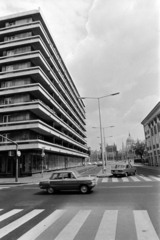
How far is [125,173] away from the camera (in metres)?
22.7

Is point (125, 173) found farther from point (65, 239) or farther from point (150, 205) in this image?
point (65, 239)

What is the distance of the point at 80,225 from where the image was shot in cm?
617

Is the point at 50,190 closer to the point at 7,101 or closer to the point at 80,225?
the point at 80,225

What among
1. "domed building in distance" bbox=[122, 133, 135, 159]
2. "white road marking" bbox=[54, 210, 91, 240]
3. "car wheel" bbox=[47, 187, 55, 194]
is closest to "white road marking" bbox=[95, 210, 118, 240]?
"white road marking" bbox=[54, 210, 91, 240]

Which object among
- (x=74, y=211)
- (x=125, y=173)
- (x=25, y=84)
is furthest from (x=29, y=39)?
(x=74, y=211)

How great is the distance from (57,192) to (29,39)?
29023 mm

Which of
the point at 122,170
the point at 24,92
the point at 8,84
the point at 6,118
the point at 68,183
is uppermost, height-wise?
the point at 8,84

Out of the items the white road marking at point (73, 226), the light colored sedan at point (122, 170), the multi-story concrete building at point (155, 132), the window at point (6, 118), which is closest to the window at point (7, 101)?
the window at point (6, 118)

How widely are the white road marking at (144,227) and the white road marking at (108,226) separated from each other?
0.71m

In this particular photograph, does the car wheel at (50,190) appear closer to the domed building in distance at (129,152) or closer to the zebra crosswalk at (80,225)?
the zebra crosswalk at (80,225)

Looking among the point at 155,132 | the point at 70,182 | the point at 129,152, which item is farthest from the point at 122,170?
the point at 129,152

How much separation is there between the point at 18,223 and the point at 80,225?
2309 millimetres

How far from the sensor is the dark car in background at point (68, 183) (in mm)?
12298

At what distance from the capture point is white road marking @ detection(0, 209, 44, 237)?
19.6 ft
